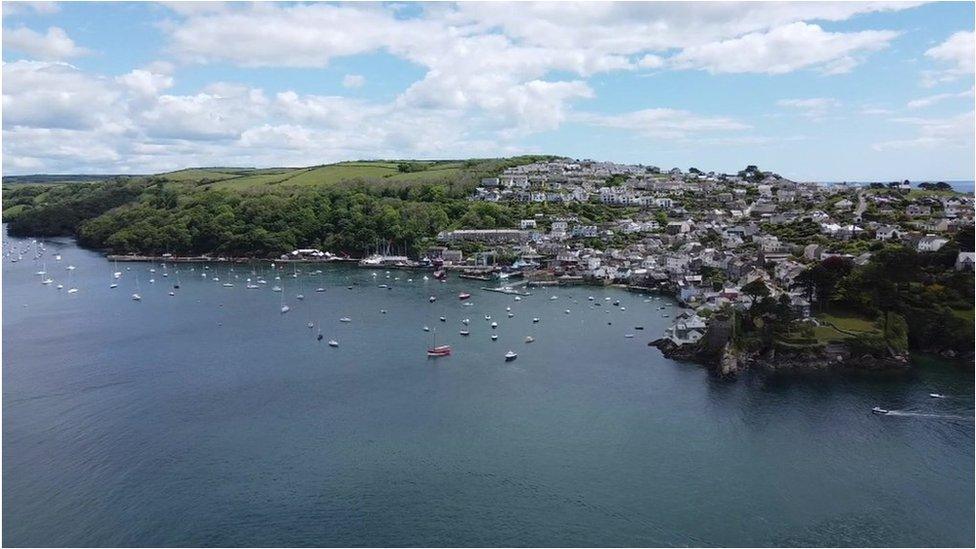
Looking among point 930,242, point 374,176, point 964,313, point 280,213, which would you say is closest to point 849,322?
point 964,313

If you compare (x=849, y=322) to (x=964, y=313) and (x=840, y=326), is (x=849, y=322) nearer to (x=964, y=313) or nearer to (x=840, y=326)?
(x=840, y=326)

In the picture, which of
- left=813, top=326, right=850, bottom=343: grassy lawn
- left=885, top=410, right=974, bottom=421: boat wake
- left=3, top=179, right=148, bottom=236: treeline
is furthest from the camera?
left=3, top=179, right=148, bottom=236: treeline

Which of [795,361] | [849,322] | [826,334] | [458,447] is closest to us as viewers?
[458,447]

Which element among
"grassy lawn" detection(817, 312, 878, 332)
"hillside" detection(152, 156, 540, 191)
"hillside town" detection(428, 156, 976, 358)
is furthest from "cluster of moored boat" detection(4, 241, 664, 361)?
"hillside" detection(152, 156, 540, 191)

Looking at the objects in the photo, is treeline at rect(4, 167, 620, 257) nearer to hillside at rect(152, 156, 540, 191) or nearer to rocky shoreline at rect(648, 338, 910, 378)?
hillside at rect(152, 156, 540, 191)

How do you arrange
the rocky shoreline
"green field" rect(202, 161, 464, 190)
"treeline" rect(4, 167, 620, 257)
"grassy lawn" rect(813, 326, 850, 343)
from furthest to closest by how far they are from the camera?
"green field" rect(202, 161, 464, 190) → "treeline" rect(4, 167, 620, 257) → "grassy lawn" rect(813, 326, 850, 343) → the rocky shoreline

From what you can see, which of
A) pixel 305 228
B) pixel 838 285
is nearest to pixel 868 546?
pixel 838 285

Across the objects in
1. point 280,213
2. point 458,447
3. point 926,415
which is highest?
point 280,213

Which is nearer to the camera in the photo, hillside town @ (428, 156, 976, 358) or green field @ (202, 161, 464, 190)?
hillside town @ (428, 156, 976, 358)

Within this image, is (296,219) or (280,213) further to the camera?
(280,213)

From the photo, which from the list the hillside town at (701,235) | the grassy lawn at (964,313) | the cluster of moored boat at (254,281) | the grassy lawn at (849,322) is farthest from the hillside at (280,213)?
the grassy lawn at (964,313)
